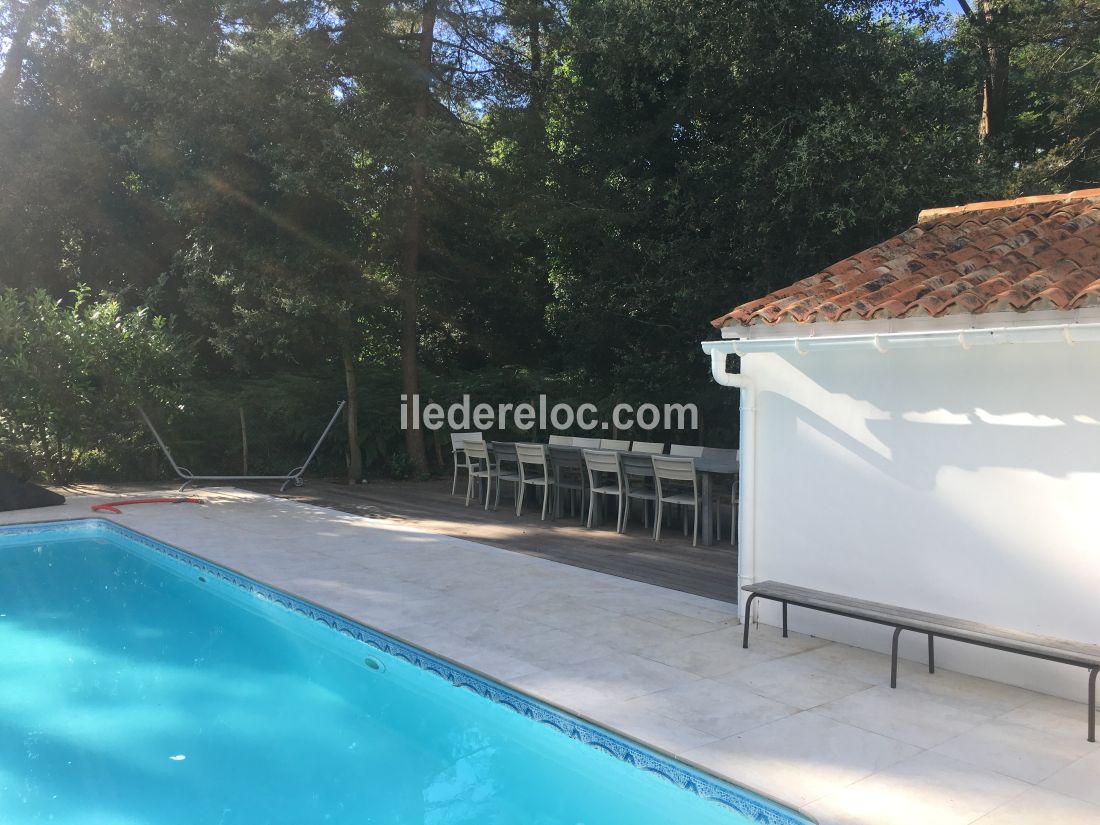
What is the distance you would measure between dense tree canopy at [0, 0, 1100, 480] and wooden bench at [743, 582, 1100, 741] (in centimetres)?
669

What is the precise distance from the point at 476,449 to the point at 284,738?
636cm

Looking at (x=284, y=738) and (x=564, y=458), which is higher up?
(x=564, y=458)

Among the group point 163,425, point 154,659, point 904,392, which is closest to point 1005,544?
point 904,392

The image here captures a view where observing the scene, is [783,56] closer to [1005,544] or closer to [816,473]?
[816,473]

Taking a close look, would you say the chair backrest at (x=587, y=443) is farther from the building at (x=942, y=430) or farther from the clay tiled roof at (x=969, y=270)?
the clay tiled roof at (x=969, y=270)

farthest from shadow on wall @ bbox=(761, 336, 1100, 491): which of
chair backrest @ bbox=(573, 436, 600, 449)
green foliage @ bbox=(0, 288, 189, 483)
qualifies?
green foliage @ bbox=(0, 288, 189, 483)

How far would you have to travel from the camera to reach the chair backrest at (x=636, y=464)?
8.56m

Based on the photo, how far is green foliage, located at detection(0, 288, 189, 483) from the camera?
1099cm

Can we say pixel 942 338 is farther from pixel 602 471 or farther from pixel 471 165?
pixel 471 165

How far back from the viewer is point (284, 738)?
4.58m

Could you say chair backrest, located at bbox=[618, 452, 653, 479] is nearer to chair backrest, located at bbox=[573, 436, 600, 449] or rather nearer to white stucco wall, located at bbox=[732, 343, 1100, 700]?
chair backrest, located at bbox=[573, 436, 600, 449]

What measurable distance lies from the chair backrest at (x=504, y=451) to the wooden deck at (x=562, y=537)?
718 millimetres

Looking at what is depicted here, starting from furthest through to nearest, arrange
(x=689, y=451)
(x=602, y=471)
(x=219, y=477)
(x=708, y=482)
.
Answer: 1. (x=219, y=477)
2. (x=689, y=451)
3. (x=602, y=471)
4. (x=708, y=482)

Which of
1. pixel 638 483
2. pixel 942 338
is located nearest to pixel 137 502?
pixel 638 483
